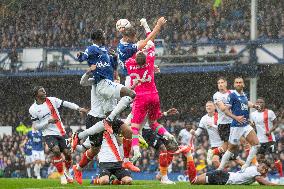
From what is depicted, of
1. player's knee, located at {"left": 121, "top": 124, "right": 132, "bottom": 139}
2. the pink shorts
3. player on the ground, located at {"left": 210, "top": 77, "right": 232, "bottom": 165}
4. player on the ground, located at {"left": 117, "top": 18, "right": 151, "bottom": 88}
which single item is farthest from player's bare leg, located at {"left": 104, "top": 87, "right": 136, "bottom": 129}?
player on the ground, located at {"left": 210, "top": 77, "right": 232, "bottom": 165}

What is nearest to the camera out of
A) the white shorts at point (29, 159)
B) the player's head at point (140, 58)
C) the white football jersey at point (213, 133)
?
the player's head at point (140, 58)

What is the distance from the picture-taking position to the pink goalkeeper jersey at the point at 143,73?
18938mm

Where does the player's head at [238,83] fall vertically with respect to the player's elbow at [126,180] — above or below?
above

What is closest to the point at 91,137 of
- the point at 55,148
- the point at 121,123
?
the point at 121,123

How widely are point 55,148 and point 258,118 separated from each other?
7.62m

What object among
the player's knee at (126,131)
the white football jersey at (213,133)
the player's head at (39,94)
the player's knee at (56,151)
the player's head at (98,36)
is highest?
the player's head at (98,36)

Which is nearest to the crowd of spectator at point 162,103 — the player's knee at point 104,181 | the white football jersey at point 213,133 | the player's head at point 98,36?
the white football jersey at point 213,133

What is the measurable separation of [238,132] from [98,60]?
4.54 m

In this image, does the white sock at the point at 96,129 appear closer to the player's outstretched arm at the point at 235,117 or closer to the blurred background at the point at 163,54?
the player's outstretched arm at the point at 235,117

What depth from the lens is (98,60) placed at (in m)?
17.9

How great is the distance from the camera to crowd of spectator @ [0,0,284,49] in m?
39.3

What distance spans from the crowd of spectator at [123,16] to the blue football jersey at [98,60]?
2038 centimetres

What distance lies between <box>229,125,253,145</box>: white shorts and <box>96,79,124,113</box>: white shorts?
370 centimetres

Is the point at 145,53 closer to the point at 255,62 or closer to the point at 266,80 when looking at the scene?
the point at 255,62
